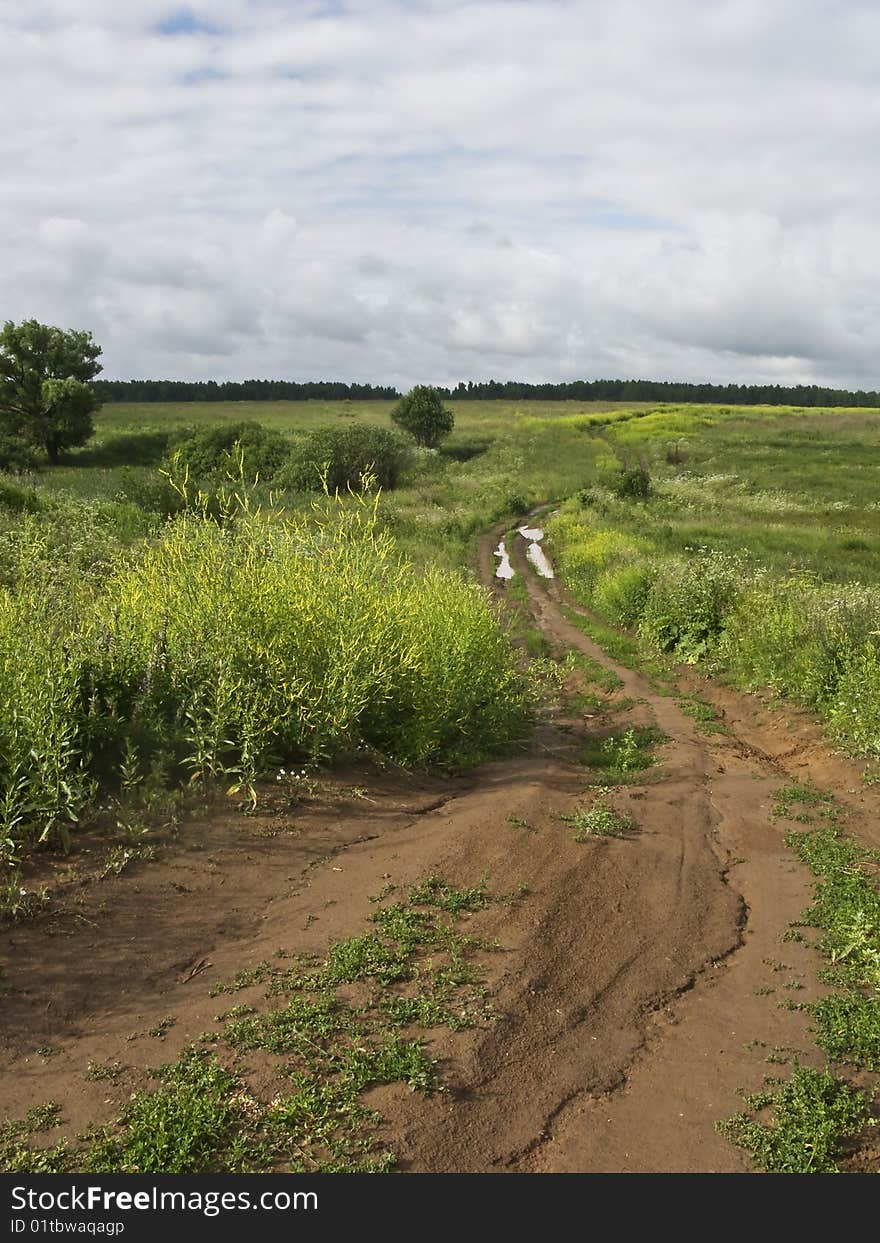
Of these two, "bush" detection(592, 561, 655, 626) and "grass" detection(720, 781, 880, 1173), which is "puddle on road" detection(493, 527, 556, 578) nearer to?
"bush" detection(592, 561, 655, 626)

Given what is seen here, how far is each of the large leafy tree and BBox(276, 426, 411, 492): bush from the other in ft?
45.7

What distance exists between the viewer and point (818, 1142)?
12.4 feet

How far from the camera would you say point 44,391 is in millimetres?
48406

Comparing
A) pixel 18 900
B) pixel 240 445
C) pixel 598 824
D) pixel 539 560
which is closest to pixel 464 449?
pixel 240 445

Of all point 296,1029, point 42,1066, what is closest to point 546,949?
point 296,1029

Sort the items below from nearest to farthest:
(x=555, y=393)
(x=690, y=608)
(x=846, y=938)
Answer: (x=846, y=938), (x=690, y=608), (x=555, y=393)

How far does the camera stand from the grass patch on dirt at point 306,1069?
3453 mm

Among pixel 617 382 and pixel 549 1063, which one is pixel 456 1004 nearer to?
pixel 549 1063

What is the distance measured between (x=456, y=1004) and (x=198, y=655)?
137 inches

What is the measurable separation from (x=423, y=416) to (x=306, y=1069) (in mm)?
67579

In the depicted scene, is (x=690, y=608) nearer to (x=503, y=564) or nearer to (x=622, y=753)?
(x=622, y=753)

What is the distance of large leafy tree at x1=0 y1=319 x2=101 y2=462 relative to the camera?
4881 centimetres

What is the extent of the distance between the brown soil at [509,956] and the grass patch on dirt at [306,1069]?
4.6 inches

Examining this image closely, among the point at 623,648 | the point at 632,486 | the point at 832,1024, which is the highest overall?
the point at 632,486
